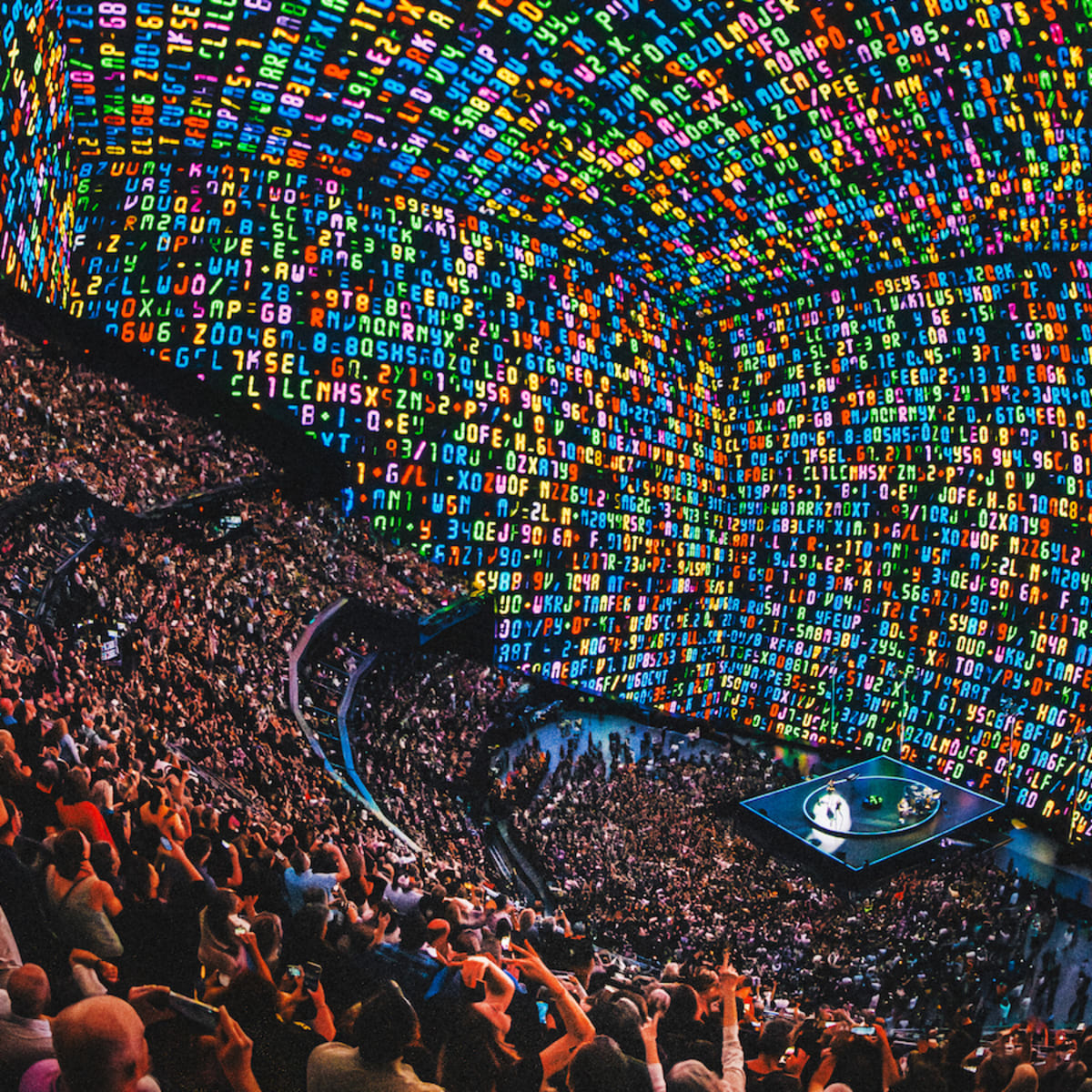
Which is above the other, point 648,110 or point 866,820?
point 648,110

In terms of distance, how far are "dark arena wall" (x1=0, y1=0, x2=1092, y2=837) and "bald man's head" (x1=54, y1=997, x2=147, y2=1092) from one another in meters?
17.0

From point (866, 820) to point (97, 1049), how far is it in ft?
80.6

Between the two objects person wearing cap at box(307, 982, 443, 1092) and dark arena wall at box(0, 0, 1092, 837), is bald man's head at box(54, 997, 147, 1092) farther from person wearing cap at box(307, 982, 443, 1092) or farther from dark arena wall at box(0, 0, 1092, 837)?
dark arena wall at box(0, 0, 1092, 837)

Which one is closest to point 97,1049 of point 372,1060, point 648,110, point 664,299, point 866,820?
point 372,1060

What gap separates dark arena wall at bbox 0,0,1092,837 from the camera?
2567 centimetres

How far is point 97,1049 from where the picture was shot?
478cm

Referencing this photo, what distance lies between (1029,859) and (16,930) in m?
29.8

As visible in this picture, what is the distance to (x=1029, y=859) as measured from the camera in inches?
1090

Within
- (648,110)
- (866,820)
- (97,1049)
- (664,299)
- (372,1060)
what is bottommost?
(866,820)

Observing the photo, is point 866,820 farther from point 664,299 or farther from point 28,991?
point 664,299

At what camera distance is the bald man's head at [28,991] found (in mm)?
4918

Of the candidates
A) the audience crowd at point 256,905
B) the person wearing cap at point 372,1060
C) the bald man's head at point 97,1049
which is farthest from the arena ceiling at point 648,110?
the bald man's head at point 97,1049

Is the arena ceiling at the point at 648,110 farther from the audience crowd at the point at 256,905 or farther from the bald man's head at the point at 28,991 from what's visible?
the bald man's head at the point at 28,991

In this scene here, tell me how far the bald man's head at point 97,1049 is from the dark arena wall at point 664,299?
17.0 meters
